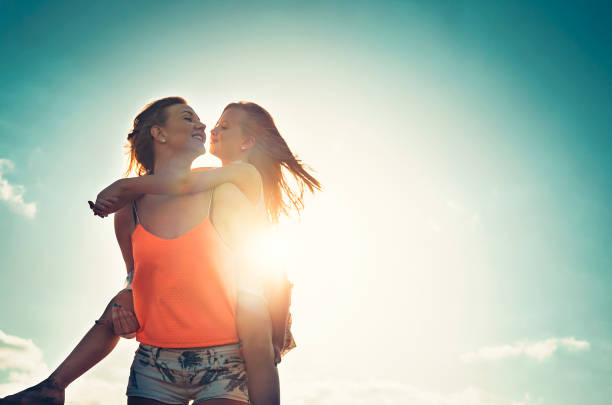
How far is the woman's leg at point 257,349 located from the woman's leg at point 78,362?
0.99m

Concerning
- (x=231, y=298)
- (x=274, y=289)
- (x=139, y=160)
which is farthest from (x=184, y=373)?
(x=139, y=160)

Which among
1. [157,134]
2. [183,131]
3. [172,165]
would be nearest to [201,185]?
[172,165]

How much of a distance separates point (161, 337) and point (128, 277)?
0.81 meters

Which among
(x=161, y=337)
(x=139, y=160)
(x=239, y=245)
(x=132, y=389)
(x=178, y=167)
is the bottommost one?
(x=132, y=389)

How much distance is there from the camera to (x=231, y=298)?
304 cm

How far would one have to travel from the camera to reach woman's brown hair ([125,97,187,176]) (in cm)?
404

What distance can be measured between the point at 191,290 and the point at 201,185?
75cm

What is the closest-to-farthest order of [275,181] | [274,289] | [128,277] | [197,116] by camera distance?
[274,289]
[128,277]
[197,116]
[275,181]

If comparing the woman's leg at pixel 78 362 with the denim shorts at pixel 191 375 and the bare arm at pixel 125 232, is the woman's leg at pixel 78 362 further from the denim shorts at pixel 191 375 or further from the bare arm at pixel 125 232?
the denim shorts at pixel 191 375

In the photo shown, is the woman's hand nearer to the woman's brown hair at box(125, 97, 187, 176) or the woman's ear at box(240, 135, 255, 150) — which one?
the woman's brown hair at box(125, 97, 187, 176)

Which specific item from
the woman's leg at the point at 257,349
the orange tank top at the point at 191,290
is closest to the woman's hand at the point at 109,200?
the orange tank top at the point at 191,290

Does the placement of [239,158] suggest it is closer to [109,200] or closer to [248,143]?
[248,143]

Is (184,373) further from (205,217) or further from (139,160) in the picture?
(139,160)

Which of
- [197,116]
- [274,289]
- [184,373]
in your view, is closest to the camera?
[184,373]
